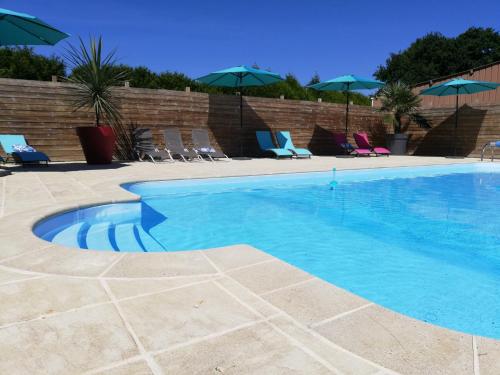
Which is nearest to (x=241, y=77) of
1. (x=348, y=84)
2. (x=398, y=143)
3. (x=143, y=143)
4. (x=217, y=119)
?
(x=217, y=119)

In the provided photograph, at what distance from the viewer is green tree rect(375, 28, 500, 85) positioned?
36.1m

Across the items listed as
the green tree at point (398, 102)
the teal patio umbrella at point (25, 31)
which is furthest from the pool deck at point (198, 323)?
the green tree at point (398, 102)

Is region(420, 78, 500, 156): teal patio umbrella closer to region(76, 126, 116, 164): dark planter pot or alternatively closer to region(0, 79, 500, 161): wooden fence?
region(0, 79, 500, 161): wooden fence

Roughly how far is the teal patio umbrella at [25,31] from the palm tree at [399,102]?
11813 mm

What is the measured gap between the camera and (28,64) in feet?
77.0

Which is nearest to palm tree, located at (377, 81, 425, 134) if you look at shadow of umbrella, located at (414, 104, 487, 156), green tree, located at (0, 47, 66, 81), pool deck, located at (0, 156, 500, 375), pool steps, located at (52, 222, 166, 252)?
shadow of umbrella, located at (414, 104, 487, 156)

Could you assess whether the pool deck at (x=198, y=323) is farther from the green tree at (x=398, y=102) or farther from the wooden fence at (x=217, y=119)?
the green tree at (x=398, y=102)

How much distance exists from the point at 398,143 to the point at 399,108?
141cm

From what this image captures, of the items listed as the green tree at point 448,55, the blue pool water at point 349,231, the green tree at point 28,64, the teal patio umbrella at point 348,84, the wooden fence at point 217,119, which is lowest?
the blue pool water at point 349,231

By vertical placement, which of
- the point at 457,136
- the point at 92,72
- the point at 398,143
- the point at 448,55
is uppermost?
the point at 448,55

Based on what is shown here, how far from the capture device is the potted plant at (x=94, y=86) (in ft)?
26.8

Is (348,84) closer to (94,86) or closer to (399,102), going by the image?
(399,102)

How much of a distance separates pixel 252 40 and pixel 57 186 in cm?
2644

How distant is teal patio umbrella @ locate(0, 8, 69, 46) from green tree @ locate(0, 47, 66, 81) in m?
17.6
